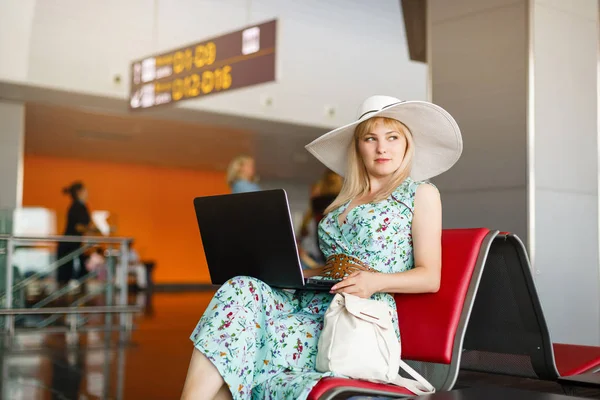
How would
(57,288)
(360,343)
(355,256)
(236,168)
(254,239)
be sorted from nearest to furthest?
1. (360,343)
2. (254,239)
3. (355,256)
4. (236,168)
5. (57,288)

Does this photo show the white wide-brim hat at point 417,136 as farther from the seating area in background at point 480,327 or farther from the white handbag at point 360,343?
the white handbag at point 360,343

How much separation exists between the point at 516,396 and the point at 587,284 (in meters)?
2.03

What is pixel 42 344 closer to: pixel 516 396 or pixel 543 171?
pixel 543 171

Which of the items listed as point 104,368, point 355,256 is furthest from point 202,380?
point 104,368

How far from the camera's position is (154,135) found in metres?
11.7

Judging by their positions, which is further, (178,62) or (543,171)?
(178,62)

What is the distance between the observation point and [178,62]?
6449mm

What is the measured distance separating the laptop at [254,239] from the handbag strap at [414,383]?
305 mm

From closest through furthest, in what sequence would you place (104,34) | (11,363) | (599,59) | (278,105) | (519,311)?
(519,311) → (599,59) → (11,363) → (104,34) → (278,105)

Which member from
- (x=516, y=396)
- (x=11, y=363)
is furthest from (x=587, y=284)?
(x=11, y=363)

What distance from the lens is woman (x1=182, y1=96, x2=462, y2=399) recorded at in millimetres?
1920

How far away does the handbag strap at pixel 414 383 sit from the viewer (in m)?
1.94

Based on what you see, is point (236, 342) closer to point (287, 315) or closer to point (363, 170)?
point (287, 315)

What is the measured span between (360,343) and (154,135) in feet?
33.6
